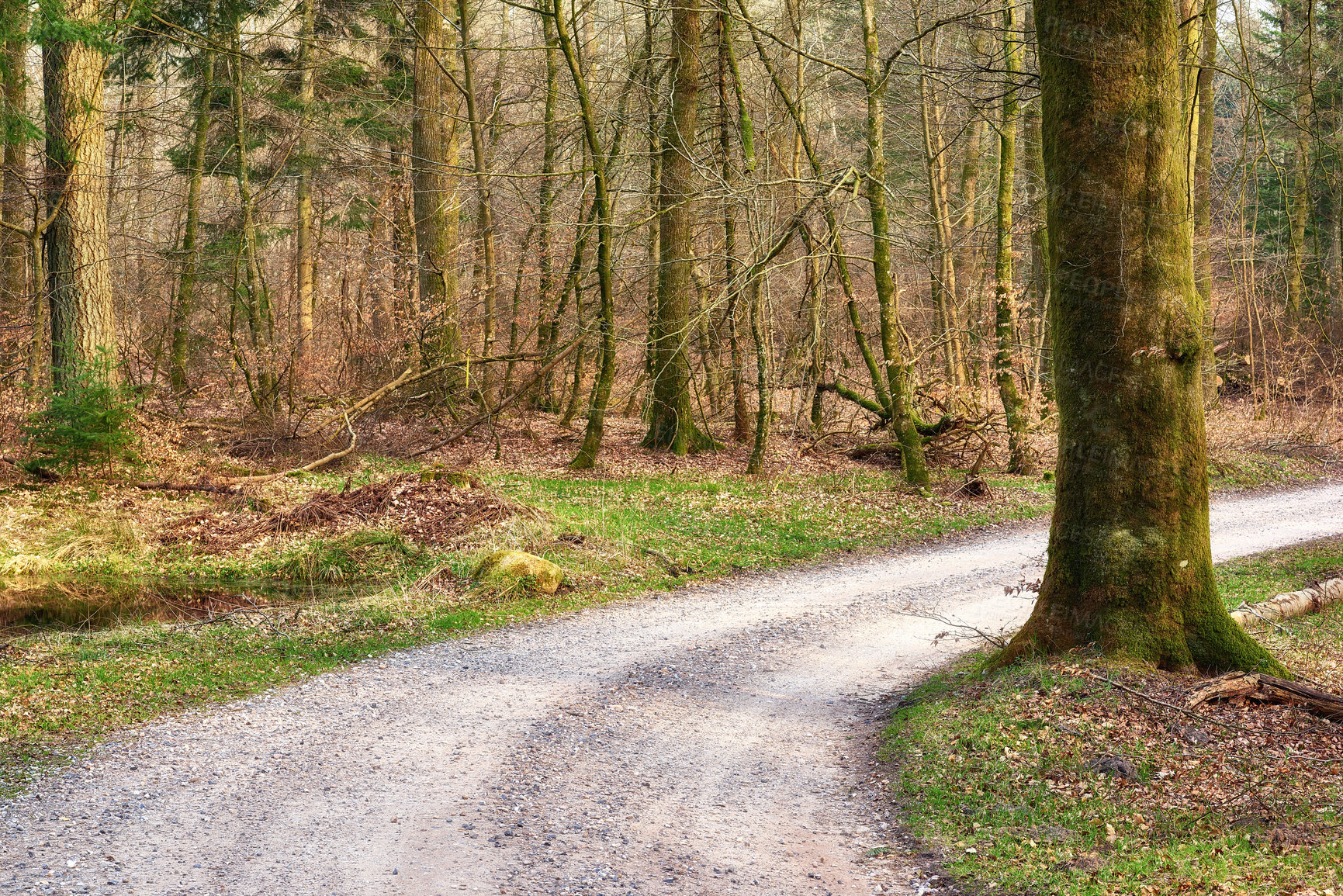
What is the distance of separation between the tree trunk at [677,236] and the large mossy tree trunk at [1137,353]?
11342 millimetres

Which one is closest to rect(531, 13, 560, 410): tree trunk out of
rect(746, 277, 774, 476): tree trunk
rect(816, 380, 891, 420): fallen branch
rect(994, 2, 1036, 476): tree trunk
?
rect(746, 277, 774, 476): tree trunk

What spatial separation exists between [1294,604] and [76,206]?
17486 millimetres

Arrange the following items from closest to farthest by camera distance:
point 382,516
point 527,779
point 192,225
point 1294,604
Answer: point 527,779
point 1294,604
point 382,516
point 192,225

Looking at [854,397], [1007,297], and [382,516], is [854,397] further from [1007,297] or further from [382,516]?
[382,516]

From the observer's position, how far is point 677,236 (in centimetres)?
1888

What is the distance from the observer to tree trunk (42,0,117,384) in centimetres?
1552

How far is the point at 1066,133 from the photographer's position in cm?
666

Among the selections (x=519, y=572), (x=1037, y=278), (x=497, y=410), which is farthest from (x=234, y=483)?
(x=1037, y=278)

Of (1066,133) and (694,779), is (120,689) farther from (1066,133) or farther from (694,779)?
(1066,133)

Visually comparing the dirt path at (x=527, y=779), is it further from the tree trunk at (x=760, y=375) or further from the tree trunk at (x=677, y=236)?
the tree trunk at (x=677, y=236)

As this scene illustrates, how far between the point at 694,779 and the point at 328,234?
29.7 meters

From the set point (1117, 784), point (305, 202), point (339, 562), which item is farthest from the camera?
point (305, 202)

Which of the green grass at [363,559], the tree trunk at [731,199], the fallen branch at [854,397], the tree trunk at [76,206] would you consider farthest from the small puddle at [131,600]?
the fallen branch at [854,397]

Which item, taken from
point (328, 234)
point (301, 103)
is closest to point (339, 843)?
point (301, 103)
